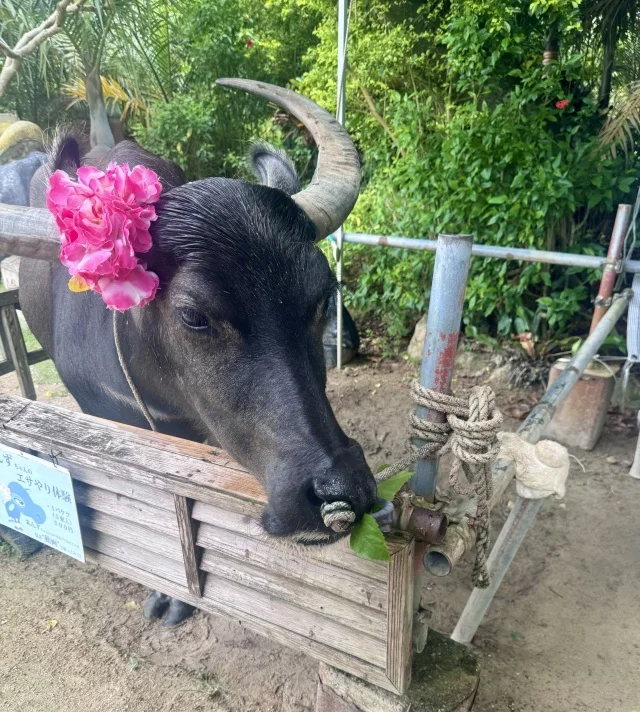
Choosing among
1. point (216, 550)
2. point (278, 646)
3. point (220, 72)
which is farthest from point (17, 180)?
point (220, 72)

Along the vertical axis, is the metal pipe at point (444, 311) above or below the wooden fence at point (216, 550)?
above

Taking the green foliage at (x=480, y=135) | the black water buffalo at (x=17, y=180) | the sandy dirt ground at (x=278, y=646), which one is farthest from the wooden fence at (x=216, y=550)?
the green foliage at (x=480, y=135)

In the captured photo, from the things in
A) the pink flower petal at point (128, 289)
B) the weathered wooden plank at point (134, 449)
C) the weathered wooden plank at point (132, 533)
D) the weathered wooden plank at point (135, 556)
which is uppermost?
the pink flower petal at point (128, 289)

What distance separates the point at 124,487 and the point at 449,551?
992mm

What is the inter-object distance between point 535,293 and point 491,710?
343 cm

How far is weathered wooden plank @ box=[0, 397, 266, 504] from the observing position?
1.45m

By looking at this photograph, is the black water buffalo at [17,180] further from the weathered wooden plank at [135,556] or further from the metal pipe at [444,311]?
the metal pipe at [444,311]

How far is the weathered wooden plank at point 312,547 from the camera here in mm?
1235

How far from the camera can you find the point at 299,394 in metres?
1.39

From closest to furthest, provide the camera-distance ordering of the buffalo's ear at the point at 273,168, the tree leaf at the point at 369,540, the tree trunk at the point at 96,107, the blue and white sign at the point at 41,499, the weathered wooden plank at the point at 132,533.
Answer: the tree leaf at the point at 369,540 < the weathered wooden plank at the point at 132,533 < the blue and white sign at the point at 41,499 < the buffalo's ear at the point at 273,168 < the tree trunk at the point at 96,107

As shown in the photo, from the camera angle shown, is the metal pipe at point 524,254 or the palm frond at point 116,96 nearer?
the metal pipe at point 524,254

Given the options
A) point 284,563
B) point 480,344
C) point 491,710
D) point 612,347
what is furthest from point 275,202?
point 480,344

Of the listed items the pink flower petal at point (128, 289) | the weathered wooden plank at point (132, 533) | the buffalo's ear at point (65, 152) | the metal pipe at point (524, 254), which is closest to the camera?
the pink flower petal at point (128, 289)

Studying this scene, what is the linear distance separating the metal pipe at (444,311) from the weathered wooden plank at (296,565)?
13.5 inches
